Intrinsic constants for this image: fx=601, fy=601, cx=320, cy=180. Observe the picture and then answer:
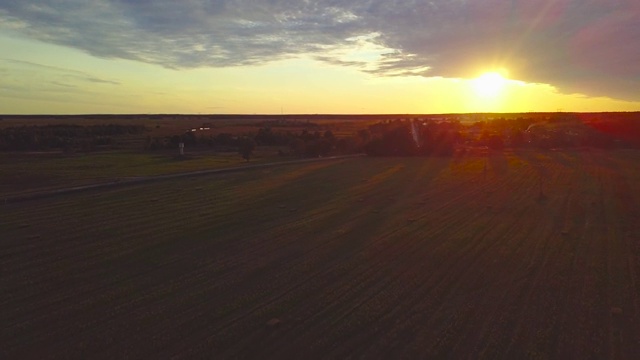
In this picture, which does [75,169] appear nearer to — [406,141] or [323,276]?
[406,141]

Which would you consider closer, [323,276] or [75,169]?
[323,276]

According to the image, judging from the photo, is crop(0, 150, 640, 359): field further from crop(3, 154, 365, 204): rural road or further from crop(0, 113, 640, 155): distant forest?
crop(0, 113, 640, 155): distant forest

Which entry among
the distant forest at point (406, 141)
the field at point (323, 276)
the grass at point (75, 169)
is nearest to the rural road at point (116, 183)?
the field at point (323, 276)

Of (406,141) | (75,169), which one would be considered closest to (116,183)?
(75,169)

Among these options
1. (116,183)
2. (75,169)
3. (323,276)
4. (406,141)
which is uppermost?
(323,276)

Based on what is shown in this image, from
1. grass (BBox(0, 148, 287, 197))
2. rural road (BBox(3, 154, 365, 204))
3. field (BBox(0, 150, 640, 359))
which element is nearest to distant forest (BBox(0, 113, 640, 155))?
grass (BBox(0, 148, 287, 197))

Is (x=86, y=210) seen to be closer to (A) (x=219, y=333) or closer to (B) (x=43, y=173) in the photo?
(A) (x=219, y=333)

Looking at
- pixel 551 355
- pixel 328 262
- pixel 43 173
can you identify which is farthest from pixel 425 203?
pixel 43 173

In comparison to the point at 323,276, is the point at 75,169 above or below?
below
